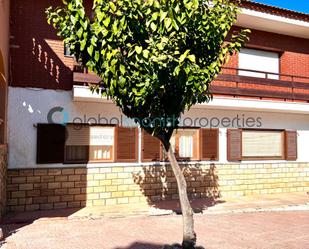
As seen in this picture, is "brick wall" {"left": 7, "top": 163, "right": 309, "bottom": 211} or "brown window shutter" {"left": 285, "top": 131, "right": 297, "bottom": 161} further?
"brown window shutter" {"left": 285, "top": 131, "right": 297, "bottom": 161}

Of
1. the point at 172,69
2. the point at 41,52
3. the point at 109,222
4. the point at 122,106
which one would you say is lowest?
the point at 109,222

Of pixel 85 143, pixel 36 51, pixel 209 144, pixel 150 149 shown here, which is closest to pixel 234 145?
pixel 209 144

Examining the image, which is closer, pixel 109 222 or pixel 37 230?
pixel 37 230

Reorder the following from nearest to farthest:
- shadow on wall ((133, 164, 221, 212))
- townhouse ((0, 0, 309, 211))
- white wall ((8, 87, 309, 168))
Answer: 1. white wall ((8, 87, 309, 168))
2. townhouse ((0, 0, 309, 211))
3. shadow on wall ((133, 164, 221, 212))

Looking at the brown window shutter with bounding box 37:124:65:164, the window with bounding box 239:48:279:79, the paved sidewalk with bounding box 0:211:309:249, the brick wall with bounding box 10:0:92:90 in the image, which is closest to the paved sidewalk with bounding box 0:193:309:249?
the paved sidewalk with bounding box 0:211:309:249

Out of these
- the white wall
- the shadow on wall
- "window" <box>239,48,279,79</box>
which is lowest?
the shadow on wall

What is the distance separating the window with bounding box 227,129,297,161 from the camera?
1107 centimetres

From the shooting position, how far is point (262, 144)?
11641 millimetres

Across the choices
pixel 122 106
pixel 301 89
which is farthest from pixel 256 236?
pixel 301 89

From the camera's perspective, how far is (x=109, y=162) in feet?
31.2

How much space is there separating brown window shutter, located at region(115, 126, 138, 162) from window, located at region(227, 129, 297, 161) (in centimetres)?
334

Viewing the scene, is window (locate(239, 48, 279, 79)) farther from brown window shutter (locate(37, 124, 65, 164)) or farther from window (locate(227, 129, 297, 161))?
brown window shutter (locate(37, 124, 65, 164))

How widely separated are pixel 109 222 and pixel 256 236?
3.36 m

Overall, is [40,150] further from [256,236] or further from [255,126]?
[255,126]
